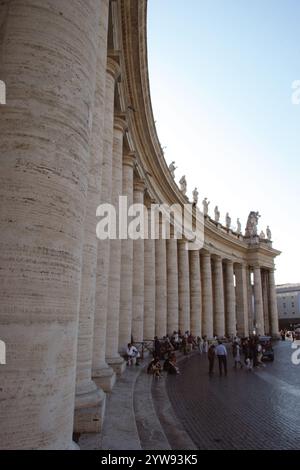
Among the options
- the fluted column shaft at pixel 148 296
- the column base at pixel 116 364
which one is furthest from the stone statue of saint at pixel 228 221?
the column base at pixel 116 364

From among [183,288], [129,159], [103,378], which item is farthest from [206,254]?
[103,378]

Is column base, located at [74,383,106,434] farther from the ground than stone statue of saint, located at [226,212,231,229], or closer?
closer

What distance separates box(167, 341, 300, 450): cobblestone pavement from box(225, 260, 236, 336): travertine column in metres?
32.1

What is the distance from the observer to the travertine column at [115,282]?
1536 centimetres

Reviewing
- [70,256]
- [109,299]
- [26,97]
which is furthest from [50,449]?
[109,299]

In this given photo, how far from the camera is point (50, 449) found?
441 cm

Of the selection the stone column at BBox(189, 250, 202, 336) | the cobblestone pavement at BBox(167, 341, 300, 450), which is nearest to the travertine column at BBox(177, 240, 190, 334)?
the stone column at BBox(189, 250, 202, 336)

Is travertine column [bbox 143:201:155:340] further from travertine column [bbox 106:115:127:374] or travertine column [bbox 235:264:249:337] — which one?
travertine column [bbox 235:264:249:337]

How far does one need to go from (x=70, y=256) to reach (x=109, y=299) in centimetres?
1116

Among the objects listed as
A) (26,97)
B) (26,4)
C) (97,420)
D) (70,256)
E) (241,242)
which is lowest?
(97,420)

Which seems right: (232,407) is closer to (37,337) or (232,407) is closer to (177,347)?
(37,337)

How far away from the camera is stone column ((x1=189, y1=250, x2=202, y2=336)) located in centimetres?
4153

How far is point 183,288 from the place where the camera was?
38062 millimetres

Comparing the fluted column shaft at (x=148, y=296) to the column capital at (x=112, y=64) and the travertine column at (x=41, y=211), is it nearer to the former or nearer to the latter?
the column capital at (x=112, y=64)
